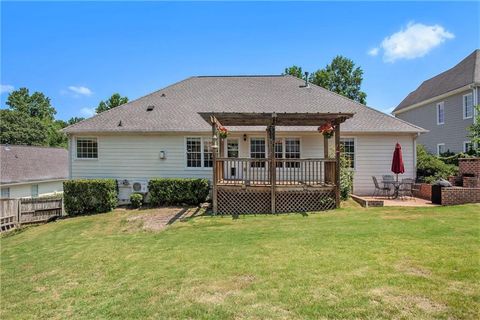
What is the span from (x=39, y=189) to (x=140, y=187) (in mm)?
16135

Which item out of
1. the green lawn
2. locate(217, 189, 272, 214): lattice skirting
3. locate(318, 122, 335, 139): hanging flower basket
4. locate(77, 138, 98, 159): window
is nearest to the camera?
the green lawn

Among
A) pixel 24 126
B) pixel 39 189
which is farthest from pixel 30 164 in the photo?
pixel 24 126

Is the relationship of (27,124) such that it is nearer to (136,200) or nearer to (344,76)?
(136,200)

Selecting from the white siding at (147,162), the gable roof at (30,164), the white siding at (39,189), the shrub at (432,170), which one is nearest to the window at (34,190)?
the white siding at (39,189)

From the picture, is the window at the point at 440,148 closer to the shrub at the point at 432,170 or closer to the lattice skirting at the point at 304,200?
the shrub at the point at 432,170

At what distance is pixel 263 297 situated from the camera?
3.49 metres

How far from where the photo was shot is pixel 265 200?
9.74 metres

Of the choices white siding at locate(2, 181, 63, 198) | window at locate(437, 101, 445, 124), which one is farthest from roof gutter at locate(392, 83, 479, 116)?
white siding at locate(2, 181, 63, 198)

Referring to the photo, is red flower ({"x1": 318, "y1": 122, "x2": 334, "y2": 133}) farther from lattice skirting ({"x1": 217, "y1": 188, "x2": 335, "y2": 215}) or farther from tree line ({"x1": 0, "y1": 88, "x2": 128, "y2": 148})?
tree line ({"x1": 0, "y1": 88, "x2": 128, "y2": 148})

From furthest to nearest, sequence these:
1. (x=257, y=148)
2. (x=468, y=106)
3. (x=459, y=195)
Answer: (x=468, y=106)
(x=257, y=148)
(x=459, y=195)

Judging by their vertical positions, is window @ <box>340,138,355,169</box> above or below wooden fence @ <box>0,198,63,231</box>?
above

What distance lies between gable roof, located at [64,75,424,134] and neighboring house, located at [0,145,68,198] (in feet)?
39.7

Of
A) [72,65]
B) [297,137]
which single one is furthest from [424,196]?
[72,65]

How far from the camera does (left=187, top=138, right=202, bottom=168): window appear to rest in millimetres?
12445
